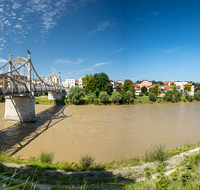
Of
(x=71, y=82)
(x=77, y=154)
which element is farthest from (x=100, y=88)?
(x=71, y=82)

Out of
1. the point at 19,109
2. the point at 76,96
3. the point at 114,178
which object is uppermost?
the point at 76,96

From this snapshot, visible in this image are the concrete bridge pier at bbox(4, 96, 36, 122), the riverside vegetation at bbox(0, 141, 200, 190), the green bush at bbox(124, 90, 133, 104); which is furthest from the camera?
the green bush at bbox(124, 90, 133, 104)

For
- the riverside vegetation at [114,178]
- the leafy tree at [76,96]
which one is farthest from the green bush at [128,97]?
the riverside vegetation at [114,178]

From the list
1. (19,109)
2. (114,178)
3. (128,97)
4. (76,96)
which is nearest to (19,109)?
(19,109)

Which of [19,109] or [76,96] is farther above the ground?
[76,96]

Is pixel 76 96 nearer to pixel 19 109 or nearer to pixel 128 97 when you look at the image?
pixel 128 97

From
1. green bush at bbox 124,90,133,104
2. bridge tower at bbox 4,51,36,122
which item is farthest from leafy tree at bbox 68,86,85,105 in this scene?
bridge tower at bbox 4,51,36,122

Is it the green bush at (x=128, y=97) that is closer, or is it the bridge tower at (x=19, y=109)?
the bridge tower at (x=19, y=109)

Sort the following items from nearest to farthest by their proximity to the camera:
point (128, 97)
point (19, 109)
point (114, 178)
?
point (114, 178) < point (19, 109) < point (128, 97)

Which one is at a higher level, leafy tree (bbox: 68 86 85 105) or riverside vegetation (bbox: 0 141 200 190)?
leafy tree (bbox: 68 86 85 105)

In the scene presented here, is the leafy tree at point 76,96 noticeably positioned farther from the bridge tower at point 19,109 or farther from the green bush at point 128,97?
the bridge tower at point 19,109

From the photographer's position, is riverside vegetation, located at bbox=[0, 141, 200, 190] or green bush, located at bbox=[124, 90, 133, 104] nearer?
riverside vegetation, located at bbox=[0, 141, 200, 190]

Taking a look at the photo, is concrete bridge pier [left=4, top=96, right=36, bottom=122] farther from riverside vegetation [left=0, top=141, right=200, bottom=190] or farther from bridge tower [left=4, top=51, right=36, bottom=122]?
riverside vegetation [left=0, top=141, right=200, bottom=190]

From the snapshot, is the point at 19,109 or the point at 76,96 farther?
the point at 76,96
